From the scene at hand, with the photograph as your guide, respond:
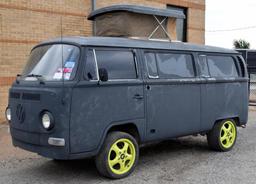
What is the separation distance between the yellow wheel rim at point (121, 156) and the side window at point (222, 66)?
2.44 m

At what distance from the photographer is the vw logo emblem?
5646 millimetres

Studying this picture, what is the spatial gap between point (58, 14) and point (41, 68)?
6.28 meters

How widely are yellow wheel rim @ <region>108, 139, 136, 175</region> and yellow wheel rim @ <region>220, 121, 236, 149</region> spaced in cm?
235

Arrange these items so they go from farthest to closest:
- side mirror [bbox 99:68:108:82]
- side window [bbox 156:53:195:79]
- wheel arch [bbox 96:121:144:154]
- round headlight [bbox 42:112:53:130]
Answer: side window [bbox 156:53:195:79], wheel arch [bbox 96:121:144:154], side mirror [bbox 99:68:108:82], round headlight [bbox 42:112:53:130]

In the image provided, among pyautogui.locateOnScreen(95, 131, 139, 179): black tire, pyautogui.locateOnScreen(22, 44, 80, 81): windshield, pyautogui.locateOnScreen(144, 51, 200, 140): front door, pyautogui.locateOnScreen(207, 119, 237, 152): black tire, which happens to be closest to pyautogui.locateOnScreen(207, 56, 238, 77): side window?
pyautogui.locateOnScreen(144, 51, 200, 140): front door

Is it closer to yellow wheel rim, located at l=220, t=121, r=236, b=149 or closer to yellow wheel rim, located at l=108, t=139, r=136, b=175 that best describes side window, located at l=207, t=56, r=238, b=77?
yellow wheel rim, located at l=220, t=121, r=236, b=149

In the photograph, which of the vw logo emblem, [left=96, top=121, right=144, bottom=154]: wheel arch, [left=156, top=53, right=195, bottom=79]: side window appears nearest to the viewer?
the vw logo emblem

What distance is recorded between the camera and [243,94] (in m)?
8.04

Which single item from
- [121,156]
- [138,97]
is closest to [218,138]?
[138,97]

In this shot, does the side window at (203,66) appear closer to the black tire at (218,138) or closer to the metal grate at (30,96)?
the black tire at (218,138)

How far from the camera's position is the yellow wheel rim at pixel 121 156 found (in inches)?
227

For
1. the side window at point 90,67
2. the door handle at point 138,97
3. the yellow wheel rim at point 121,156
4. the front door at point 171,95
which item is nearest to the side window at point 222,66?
the front door at point 171,95

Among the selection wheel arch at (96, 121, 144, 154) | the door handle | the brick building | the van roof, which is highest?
the brick building

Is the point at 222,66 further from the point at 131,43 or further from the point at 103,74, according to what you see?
the point at 103,74
